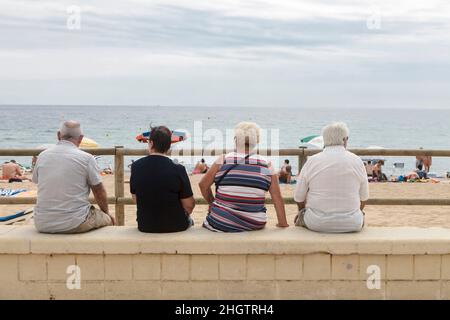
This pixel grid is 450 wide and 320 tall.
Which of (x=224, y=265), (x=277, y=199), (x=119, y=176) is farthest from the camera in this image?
(x=119, y=176)

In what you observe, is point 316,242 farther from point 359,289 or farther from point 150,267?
point 150,267

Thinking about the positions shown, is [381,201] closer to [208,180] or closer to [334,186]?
[334,186]

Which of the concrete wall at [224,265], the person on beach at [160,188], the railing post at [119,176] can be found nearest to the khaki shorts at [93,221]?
the concrete wall at [224,265]

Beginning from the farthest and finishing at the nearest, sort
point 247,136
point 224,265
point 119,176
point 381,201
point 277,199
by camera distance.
Result: point 119,176
point 381,201
point 277,199
point 247,136
point 224,265

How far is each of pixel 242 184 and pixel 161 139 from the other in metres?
0.70

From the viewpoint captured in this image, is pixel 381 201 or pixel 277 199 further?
pixel 381 201

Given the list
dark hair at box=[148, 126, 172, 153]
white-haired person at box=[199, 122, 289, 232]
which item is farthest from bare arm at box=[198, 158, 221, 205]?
dark hair at box=[148, 126, 172, 153]

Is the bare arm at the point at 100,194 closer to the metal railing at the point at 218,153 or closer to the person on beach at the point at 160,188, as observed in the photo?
the person on beach at the point at 160,188

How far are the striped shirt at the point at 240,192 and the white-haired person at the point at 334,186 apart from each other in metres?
0.34

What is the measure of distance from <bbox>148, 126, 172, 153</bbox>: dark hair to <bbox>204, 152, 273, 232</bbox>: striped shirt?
45 centimetres

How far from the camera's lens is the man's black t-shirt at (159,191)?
4.41 meters

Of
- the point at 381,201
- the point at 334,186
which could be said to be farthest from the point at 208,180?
the point at 381,201

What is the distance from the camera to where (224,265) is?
4387 millimetres
